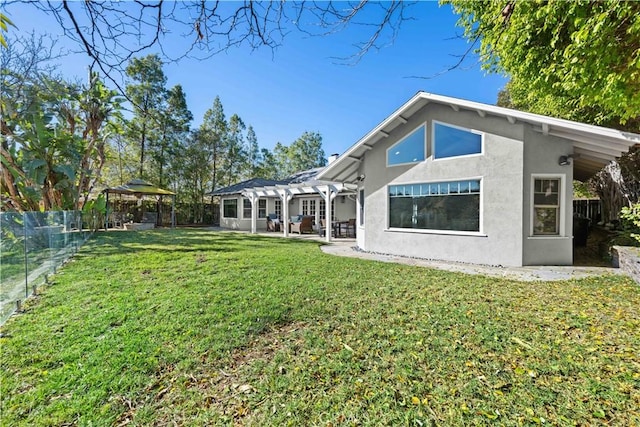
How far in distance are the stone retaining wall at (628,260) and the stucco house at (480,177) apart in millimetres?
982

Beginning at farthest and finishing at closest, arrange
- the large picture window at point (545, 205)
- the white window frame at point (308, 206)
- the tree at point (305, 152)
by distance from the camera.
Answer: the tree at point (305, 152)
the white window frame at point (308, 206)
the large picture window at point (545, 205)

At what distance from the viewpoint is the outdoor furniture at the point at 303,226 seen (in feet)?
58.9

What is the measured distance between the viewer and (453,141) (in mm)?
8852

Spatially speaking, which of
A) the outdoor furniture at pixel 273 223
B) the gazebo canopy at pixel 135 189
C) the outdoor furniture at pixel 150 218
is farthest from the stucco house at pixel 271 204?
the outdoor furniture at pixel 150 218

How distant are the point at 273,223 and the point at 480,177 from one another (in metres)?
14.2

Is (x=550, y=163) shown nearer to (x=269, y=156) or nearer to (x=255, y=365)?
(x=255, y=365)

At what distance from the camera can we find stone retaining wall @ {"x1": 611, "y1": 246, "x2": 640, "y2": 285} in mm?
6004

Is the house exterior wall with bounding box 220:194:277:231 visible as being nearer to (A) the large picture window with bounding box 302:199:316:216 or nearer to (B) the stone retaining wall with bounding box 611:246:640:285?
(A) the large picture window with bounding box 302:199:316:216

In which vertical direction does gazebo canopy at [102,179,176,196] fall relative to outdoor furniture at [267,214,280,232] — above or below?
above

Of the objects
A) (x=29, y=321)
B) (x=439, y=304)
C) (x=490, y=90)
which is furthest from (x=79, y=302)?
(x=490, y=90)

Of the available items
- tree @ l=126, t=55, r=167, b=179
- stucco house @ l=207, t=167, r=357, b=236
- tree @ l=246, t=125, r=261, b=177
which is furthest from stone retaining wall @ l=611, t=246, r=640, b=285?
tree @ l=246, t=125, r=261, b=177

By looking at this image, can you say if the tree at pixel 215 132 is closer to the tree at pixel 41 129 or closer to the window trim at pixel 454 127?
the tree at pixel 41 129

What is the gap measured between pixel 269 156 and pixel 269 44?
36486 mm

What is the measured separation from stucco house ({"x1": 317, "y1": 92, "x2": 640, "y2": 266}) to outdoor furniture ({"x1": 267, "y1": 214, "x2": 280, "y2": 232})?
1040 centimetres
